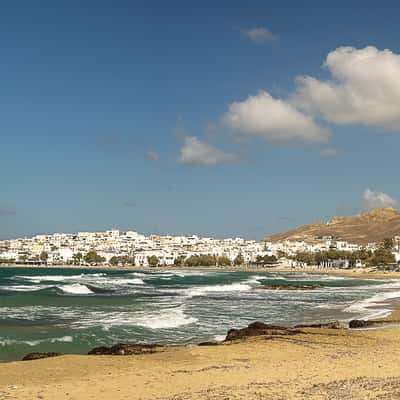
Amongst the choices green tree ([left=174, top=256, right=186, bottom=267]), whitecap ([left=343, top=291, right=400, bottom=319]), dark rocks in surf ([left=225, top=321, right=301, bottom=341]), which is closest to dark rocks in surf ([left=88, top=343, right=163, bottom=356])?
dark rocks in surf ([left=225, top=321, right=301, bottom=341])

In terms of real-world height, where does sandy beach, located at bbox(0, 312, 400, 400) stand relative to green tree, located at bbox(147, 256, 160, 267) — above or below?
above

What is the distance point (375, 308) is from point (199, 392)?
2782 cm

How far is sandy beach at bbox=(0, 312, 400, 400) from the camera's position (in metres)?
12.1

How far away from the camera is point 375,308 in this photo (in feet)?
123

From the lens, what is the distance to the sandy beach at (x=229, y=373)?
12117 mm

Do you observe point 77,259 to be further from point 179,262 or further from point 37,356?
point 37,356

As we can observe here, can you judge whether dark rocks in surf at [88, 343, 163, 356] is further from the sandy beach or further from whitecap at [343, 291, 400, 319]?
whitecap at [343, 291, 400, 319]

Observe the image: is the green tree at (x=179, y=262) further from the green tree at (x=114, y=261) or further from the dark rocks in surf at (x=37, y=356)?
the dark rocks in surf at (x=37, y=356)

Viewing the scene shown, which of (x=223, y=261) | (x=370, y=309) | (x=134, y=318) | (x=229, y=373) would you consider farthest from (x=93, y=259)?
(x=229, y=373)

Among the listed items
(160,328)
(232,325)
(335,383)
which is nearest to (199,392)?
(335,383)

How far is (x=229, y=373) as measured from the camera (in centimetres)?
1445

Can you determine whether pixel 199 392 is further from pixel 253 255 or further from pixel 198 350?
pixel 253 255

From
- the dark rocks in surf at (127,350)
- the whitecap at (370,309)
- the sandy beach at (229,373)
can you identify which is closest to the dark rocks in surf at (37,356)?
the sandy beach at (229,373)

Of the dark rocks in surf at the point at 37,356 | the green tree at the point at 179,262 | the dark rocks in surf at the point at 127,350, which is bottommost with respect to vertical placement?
the green tree at the point at 179,262
